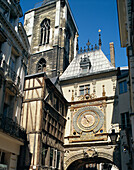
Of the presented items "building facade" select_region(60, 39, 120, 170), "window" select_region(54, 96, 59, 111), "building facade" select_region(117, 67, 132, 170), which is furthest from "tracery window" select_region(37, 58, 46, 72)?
"building facade" select_region(117, 67, 132, 170)

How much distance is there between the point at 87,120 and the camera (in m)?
19.9

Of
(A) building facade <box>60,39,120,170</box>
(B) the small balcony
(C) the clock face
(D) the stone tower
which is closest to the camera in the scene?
(B) the small balcony

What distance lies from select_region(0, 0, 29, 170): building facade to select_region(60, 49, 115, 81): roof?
346 inches

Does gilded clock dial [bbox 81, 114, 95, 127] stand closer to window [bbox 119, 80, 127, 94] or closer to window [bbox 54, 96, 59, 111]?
window [bbox 54, 96, 59, 111]

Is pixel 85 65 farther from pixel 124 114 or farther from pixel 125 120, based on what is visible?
pixel 125 120

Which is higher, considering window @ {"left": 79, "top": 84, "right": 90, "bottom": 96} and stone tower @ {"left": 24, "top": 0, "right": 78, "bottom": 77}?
stone tower @ {"left": 24, "top": 0, "right": 78, "bottom": 77}

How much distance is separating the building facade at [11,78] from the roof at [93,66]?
8780 mm

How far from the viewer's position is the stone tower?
28947 mm

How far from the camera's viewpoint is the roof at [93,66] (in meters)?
22.8

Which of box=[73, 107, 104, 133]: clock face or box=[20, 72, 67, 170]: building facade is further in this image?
box=[73, 107, 104, 133]: clock face

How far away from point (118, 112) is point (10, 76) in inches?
406

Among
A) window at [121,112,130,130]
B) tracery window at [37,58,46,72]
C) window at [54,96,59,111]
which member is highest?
tracery window at [37,58,46,72]

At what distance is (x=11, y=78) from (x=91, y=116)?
9.33m

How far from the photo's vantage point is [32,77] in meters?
17.1
